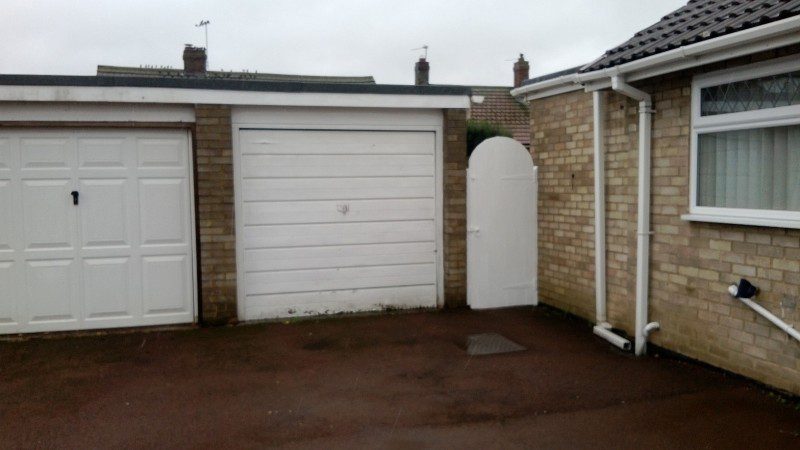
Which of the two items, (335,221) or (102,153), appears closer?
(102,153)

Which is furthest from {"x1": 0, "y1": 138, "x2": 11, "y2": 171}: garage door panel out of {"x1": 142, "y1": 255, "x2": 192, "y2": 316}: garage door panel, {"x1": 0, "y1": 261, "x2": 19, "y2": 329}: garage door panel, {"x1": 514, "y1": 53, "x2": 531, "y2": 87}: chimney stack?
{"x1": 514, "y1": 53, "x2": 531, "y2": 87}: chimney stack

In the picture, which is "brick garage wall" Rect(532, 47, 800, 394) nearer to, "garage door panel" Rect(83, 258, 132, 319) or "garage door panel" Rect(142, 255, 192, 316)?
"garage door panel" Rect(142, 255, 192, 316)

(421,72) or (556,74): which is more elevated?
(421,72)

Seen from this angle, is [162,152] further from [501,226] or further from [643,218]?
[643,218]

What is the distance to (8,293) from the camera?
7.41 metres

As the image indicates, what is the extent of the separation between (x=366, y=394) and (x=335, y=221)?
3.11 m

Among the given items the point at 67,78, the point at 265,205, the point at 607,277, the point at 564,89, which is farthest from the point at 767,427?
the point at 67,78

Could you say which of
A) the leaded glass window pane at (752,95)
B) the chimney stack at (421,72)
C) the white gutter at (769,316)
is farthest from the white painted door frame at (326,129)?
the chimney stack at (421,72)

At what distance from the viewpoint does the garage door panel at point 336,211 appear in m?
8.07

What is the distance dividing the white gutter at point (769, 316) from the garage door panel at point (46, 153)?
6.63m

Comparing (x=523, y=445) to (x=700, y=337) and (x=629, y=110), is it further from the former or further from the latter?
(x=629, y=110)

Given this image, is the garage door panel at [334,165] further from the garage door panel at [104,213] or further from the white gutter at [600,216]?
the white gutter at [600,216]

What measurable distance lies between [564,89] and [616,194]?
1.60 metres

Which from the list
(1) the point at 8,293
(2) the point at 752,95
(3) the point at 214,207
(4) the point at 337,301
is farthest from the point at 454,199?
(1) the point at 8,293
